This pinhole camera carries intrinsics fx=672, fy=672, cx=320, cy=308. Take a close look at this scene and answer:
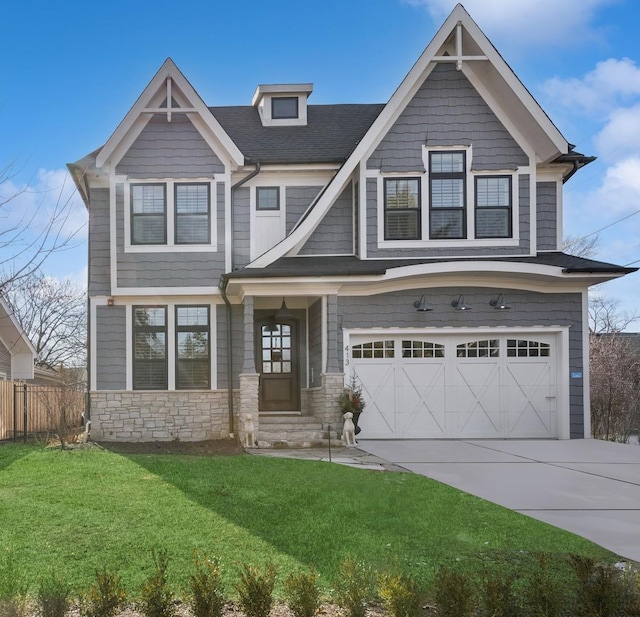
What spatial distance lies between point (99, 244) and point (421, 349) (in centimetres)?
775

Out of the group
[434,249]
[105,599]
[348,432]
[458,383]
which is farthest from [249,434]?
[105,599]

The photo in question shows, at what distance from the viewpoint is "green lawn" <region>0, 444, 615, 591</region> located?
5.41 m

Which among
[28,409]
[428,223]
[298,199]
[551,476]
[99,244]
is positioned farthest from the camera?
[28,409]

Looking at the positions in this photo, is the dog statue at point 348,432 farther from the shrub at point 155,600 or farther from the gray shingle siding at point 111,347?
the shrub at point 155,600

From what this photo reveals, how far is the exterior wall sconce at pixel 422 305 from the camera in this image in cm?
1432

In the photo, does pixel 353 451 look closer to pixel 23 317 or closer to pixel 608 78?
pixel 608 78

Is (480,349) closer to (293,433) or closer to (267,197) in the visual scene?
(293,433)

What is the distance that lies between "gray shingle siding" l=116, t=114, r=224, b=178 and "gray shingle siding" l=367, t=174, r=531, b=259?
3.61 metres

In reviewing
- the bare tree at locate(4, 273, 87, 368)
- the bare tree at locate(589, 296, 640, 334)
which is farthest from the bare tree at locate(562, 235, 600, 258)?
the bare tree at locate(4, 273, 87, 368)

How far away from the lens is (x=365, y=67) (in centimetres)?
1255

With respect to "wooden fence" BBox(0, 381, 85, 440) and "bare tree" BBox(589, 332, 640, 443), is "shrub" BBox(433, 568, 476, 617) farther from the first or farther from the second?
"bare tree" BBox(589, 332, 640, 443)

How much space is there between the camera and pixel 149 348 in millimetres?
15477

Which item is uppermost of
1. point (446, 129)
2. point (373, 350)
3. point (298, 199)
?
point (446, 129)

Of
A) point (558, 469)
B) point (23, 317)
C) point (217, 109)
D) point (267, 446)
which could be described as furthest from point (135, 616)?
point (23, 317)
